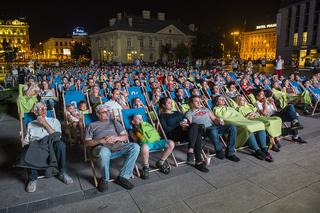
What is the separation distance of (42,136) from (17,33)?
122m

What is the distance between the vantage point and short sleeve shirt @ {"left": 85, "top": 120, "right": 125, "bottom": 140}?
383 centimetres

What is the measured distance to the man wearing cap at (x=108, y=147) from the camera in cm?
343

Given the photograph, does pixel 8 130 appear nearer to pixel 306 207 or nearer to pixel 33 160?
pixel 33 160

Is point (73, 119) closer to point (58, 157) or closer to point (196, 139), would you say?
point (58, 157)

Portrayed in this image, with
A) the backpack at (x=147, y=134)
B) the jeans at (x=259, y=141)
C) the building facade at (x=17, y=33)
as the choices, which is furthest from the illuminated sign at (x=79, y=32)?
the jeans at (x=259, y=141)

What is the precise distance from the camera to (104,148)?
136 inches

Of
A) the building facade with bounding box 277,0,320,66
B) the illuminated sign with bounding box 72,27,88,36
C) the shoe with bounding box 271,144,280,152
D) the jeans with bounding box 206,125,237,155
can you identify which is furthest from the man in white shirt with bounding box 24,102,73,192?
the illuminated sign with bounding box 72,27,88,36

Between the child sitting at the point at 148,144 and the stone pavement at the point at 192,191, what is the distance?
14 cm

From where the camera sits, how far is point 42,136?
12.5 ft

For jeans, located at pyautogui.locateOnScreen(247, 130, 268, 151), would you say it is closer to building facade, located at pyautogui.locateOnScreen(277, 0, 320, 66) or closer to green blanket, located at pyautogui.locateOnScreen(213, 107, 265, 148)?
green blanket, located at pyautogui.locateOnScreen(213, 107, 265, 148)

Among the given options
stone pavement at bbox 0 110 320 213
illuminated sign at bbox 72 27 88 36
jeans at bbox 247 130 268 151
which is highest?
illuminated sign at bbox 72 27 88 36

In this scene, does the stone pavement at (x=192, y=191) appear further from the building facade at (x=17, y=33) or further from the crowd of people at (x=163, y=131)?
the building facade at (x=17, y=33)

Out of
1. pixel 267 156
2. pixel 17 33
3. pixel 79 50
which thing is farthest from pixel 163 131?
pixel 17 33

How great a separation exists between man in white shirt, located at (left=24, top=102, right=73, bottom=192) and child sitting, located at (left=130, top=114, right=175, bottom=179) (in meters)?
1.17
